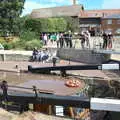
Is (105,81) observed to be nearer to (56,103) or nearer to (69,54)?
(69,54)

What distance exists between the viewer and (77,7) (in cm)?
9112

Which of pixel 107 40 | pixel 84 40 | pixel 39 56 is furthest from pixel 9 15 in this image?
pixel 107 40

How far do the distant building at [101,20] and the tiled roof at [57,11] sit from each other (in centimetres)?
184

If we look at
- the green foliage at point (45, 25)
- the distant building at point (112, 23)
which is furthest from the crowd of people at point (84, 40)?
the distant building at point (112, 23)

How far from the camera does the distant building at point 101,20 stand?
83250 mm

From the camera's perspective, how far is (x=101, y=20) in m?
86.7

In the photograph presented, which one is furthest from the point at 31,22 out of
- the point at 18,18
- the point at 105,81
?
the point at 105,81

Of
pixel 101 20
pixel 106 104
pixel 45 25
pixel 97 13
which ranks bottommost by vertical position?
pixel 106 104

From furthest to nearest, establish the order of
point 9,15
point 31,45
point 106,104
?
point 9,15 → point 31,45 → point 106,104

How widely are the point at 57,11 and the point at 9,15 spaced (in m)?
56.1

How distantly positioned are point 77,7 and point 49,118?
85081 mm

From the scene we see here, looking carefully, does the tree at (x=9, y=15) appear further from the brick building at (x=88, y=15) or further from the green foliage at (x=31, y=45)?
the brick building at (x=88, y=15)

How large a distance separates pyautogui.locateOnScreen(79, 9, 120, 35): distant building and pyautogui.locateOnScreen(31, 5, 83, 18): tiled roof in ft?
6.04

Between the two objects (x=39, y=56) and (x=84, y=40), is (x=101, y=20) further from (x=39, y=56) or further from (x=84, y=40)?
(x=39, y=56)
